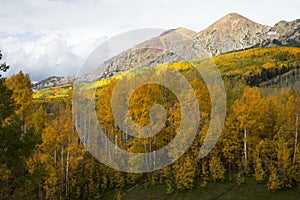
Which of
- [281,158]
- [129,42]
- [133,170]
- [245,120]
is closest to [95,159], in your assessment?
[133,170]

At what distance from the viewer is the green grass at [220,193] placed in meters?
25.8

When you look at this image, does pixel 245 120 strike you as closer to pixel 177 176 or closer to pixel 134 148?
pixel 177 176

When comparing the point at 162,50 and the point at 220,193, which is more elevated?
the point at 162,50

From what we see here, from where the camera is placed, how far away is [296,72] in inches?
6363

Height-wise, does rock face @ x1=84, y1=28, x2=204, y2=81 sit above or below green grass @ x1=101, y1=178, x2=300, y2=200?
above

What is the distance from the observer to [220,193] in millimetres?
27422

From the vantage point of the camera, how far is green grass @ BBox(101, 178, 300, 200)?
25.8 m

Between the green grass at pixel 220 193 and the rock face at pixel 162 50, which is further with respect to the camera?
the rock face at pixel 162 50

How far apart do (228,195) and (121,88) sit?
1766 cm

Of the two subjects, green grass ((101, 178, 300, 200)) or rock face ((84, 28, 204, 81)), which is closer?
green grass ((101, 178, 300, 200))

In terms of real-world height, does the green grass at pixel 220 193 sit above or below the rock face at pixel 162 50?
below

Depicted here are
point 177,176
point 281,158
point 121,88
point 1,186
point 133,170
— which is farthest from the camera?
point 121,88

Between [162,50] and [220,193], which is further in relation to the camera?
[162,50]

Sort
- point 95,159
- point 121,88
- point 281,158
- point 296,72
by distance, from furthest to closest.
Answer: point 296,72 → point 121,88 → point 95,159 → point 281,158
